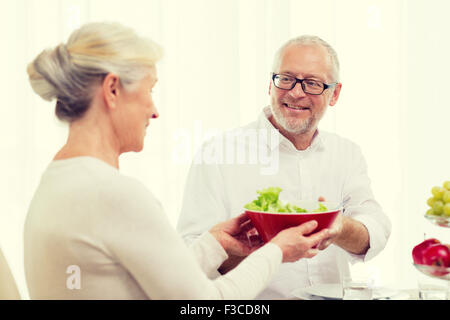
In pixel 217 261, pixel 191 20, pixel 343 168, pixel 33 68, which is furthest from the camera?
pixel 191 20

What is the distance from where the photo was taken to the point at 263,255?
1.28 m

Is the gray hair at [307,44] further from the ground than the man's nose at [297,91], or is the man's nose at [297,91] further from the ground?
the gray hair at [307,44]

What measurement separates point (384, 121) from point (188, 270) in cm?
242

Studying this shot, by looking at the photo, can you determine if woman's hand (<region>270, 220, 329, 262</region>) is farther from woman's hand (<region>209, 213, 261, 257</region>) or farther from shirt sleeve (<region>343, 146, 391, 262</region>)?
shirt sleeve (<region>343, 146, 391, 262</region>)

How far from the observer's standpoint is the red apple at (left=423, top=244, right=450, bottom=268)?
1.37 meters

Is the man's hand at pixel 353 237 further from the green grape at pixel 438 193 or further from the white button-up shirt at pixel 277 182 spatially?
the green grape at pixel 438 193

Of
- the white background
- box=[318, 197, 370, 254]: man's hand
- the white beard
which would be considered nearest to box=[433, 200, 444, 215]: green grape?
box=[318, 197, 370, 254]: man's hand

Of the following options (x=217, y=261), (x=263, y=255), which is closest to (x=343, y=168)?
(x=217, y=261)

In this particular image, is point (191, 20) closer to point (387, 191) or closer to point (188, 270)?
point (387, 191)

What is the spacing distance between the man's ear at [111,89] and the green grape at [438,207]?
0.94m

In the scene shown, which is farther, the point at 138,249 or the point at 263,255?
the point at 263,255

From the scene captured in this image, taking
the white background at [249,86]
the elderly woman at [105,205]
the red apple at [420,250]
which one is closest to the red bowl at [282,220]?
the elderly woman at [105,205]

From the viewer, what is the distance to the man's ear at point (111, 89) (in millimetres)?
1167

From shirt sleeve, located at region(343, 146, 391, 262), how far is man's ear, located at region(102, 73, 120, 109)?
1.10 meters
